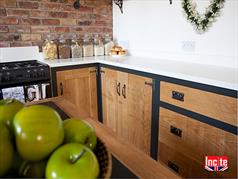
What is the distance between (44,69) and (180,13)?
136 cm

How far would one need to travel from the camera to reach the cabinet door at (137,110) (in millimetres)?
1782

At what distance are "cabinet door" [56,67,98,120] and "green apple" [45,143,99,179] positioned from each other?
1.71 metres

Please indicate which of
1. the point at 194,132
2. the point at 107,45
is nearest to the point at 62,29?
the point at 107,45

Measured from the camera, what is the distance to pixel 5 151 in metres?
0.37

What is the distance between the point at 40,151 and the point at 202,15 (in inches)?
70.7

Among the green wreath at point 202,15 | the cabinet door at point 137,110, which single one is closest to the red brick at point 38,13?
the cabinet door at point 137,110

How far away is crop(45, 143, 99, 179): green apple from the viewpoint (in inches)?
13.5

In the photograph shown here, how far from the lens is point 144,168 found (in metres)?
0.54

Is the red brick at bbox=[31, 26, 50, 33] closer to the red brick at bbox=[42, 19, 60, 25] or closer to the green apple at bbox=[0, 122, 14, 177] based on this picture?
the red brick at bbox=[42, 19, 60, 25]

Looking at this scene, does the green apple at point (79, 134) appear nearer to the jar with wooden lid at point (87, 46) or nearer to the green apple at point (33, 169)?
the green apple at point (33, 169)

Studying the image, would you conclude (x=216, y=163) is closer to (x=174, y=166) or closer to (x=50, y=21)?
(x=174, y=166)

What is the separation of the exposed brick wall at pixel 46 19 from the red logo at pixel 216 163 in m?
2.00

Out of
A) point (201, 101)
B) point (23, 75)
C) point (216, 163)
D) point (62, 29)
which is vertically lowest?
point (216, 163)

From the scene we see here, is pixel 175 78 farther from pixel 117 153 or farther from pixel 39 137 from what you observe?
pixel 39 137
